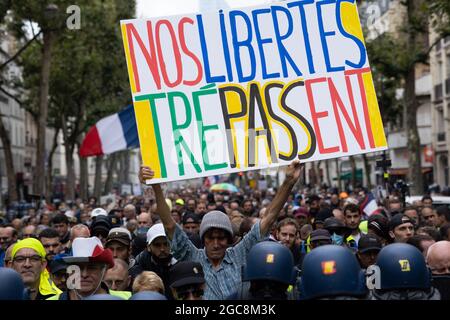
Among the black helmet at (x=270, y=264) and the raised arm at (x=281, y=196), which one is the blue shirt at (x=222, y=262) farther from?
the black helmet at (x=270, y=264)

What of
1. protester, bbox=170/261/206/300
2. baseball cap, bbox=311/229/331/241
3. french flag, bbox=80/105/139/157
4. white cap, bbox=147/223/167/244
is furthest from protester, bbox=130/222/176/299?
french flag, bbox=80/105/139/157

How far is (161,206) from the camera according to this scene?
6.45 metres

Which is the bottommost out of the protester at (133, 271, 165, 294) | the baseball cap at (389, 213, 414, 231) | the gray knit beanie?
the protester at (133, 271, 165, 294)

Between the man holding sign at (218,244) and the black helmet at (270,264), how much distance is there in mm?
673

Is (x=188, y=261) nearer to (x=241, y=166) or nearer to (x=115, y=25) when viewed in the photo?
(x=241, y=166)

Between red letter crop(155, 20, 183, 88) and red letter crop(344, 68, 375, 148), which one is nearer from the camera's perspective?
red letter crop(344, 68, 375, 148)

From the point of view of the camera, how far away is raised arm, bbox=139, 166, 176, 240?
21.0 ft

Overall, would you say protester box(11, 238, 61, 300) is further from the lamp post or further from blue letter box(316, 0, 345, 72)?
the lamp post

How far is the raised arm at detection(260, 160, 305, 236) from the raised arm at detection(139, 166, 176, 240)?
67 cm

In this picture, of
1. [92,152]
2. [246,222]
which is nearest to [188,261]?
[246,222]

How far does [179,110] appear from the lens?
22.7ft

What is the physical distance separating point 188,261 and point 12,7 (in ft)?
64.8

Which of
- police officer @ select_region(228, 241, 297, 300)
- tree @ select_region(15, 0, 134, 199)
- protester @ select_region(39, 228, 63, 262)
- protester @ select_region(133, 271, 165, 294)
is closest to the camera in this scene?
police officer @ select_region(228, 241, 297, 300)

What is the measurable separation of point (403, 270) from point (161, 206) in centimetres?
211
